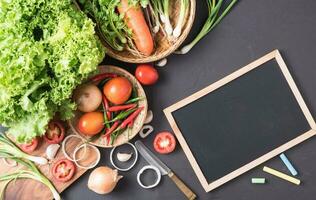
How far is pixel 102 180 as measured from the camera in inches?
67.4

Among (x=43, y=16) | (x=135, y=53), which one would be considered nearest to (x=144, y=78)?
(x=135, y=53)

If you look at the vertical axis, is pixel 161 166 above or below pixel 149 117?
below

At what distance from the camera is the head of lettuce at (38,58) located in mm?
1411

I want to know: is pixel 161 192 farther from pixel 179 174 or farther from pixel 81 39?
pixel 81 39

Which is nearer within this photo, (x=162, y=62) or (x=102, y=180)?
(x=102, y=180)

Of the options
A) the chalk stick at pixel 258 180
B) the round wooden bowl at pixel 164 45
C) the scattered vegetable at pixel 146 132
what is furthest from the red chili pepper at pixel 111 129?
the chalk stick at pixel 258 180

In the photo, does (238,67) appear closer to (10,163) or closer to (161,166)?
(161,166)

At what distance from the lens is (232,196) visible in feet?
6.01

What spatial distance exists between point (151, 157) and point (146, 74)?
0.33 meters

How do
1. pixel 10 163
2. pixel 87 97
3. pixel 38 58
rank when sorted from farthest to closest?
pixel 10 163 → pixel 87 97 → pixel 38 58

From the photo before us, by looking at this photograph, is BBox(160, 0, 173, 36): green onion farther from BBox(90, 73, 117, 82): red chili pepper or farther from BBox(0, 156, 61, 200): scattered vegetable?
BBox(0, 156, 61, 200): scattered vegetable

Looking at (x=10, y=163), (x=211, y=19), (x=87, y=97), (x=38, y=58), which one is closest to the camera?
(x=38, y=58)

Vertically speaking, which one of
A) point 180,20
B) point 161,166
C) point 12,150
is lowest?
point 161,166

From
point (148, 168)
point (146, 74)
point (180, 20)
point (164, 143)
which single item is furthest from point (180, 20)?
point (148, 168)
